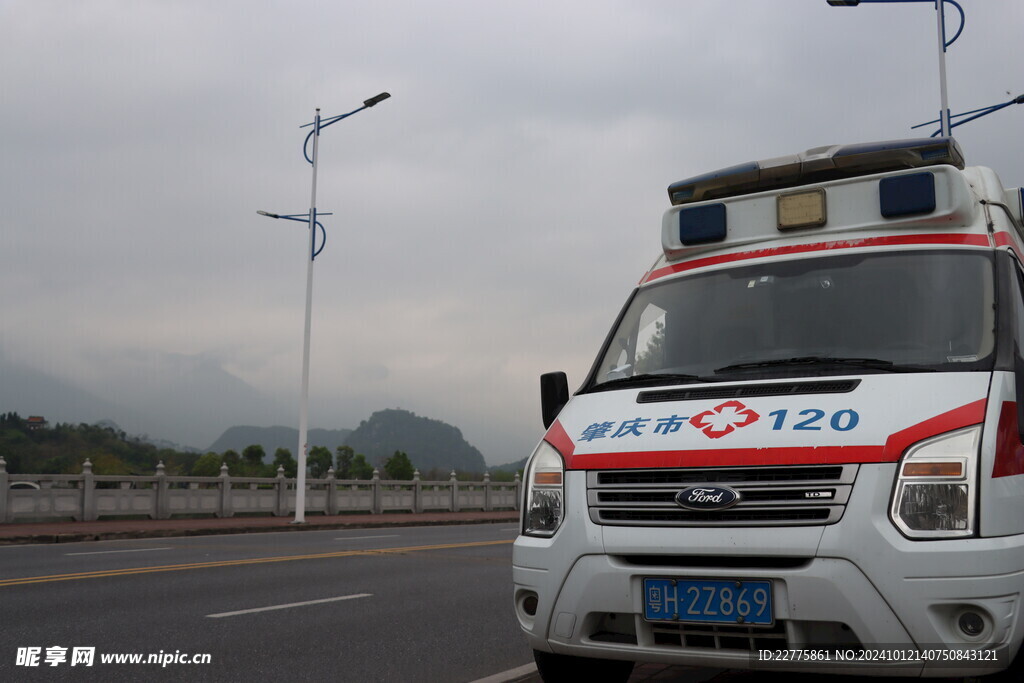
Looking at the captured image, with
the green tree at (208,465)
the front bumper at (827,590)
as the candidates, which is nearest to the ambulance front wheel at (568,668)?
the front bumper at (827,590)

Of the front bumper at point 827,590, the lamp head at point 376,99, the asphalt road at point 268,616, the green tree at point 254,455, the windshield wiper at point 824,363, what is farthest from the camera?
the green tree at point 254,455

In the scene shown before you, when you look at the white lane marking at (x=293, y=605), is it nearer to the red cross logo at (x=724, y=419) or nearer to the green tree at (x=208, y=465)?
the red cross logo at (x=724, y=419)

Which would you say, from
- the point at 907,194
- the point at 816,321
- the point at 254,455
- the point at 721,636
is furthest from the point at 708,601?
the point at 254,455

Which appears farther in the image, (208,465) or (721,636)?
(208,465)

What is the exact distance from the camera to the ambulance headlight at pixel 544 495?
13.8ft

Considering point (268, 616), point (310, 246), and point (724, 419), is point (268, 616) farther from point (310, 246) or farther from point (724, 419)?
point (310, 246)

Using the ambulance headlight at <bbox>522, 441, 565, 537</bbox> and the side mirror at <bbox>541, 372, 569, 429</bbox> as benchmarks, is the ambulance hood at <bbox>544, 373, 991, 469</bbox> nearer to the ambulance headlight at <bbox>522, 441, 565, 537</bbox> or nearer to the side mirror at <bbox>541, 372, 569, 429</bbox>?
the ambulance headlight at <bbox>522, 441, 565, 537</bbox>

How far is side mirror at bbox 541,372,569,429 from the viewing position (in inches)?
203

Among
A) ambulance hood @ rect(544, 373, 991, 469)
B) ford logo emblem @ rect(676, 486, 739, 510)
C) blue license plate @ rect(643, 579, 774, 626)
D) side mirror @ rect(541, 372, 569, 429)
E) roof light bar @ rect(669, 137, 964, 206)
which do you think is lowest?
blue license plate @ rect(643, 579, 774, 626)

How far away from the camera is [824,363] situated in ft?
14.2

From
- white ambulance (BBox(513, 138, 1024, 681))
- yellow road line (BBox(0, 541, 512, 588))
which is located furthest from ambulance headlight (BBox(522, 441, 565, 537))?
yellow road line (BBox(0, 541, 512, 588))

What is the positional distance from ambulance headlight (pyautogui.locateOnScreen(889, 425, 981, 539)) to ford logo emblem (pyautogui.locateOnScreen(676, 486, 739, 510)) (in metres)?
0.60

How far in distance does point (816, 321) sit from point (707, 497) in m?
1.35

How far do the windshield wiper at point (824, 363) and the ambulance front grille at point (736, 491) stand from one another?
733 mm
